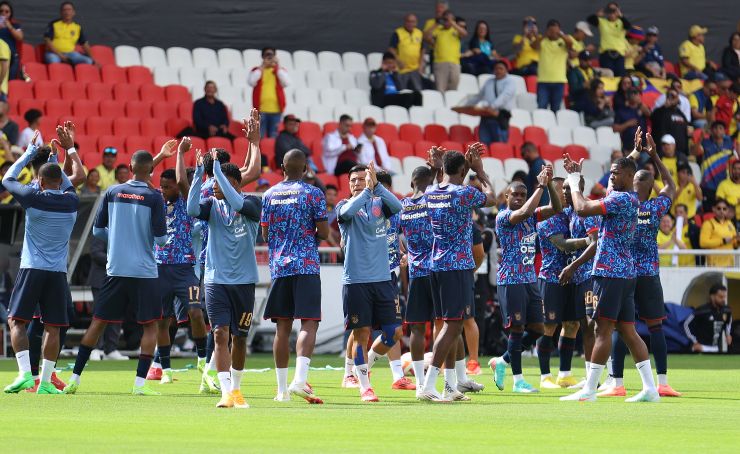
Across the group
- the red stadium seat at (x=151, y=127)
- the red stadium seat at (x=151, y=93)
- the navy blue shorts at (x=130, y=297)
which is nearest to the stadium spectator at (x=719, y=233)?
the red stadium seat at (x=151, y=127)

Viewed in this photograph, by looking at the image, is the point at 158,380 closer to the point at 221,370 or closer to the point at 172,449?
the point at 221,370

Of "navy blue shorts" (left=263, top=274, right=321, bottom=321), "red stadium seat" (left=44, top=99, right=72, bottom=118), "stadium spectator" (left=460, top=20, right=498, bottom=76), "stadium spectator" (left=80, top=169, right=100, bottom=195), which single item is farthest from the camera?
"stadium spectator" (left=460, top=20, right=498, bottom=76)

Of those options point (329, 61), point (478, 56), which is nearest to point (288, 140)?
point (329, 61)

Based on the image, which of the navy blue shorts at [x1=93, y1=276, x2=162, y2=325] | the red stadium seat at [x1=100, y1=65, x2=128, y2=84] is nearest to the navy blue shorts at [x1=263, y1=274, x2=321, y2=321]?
the navy blue shorts at [x1=93, y1=276, x2=162, y2=325]

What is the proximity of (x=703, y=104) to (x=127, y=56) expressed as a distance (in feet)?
43.6

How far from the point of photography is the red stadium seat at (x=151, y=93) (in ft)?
90.6

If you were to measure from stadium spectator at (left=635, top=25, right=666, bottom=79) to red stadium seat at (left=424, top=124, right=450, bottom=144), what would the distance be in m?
6.18

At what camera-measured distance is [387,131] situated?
29094 millimetres

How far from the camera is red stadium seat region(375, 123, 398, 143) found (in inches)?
1140

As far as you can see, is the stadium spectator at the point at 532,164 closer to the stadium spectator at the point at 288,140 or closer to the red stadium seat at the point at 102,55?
the stadium spectator at the point at 288,140

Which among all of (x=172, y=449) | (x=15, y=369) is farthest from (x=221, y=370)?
(x=15, y=369)

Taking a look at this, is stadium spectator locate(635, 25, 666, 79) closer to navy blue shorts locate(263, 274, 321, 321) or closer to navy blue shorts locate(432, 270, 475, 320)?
navy blue shorts locate(432, 270, 475, 320)

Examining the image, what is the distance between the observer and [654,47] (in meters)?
33.5

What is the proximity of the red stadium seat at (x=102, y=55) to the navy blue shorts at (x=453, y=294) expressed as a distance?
56.0ft
